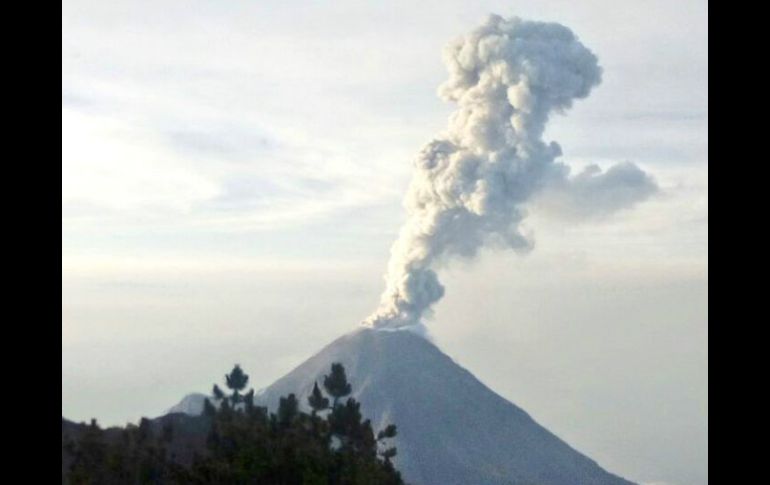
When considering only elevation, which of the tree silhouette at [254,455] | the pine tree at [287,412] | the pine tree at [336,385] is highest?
the pine tree at [336,385]

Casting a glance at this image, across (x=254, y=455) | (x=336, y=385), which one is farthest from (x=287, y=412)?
(x=254, y=455)

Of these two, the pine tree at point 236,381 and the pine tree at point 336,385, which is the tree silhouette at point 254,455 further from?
the pine tree at point 236,381

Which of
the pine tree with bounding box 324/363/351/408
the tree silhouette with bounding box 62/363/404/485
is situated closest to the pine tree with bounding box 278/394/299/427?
the tree silhouette with bounding box 62/363/404/485

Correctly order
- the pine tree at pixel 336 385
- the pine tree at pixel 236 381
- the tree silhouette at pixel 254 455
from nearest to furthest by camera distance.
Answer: the tree silhouette at pixel 254 455, the pine tree at pixel 336 385, the pine tree at pixel 236 381

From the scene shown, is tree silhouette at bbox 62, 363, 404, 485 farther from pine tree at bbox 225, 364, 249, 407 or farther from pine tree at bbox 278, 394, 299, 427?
pine tree at bbox 225, 364, 249, 407

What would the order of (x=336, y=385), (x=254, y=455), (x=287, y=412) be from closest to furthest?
(x=254, y=455) → (x=287, y=412) → (x=336, y=385)

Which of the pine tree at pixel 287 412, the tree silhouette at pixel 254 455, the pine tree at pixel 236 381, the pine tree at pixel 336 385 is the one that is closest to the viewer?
the tree silhouette at pixel 254 455

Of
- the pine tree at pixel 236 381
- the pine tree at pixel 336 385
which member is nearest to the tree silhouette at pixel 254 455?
the pine tree at pixel 336 385

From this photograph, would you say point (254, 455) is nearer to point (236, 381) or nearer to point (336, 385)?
point (336, 385)

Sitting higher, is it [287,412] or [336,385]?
[336,385]

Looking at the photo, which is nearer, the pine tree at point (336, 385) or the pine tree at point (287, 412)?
the pine tree at point (287, 412)
